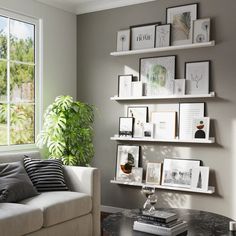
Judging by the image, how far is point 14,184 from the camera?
10.6ft

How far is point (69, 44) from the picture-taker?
5027 mm

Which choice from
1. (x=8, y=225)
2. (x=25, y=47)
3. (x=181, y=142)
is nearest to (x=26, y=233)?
(x=8, y=225)

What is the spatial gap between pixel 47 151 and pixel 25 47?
1274mm

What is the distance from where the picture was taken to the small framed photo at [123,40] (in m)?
4.60

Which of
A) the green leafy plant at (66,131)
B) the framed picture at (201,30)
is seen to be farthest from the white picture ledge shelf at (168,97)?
the framed picture at (201,30)

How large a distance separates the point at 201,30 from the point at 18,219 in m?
2.65

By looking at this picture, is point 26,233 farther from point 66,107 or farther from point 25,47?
point 25,47

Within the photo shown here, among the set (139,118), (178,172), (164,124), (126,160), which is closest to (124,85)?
(139,118)

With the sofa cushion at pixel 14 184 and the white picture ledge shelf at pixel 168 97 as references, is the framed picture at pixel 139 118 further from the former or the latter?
the sofa cushion at pixel 14 184

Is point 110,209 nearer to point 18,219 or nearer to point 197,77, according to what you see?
point 197,77

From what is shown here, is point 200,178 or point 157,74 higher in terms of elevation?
point 157,74

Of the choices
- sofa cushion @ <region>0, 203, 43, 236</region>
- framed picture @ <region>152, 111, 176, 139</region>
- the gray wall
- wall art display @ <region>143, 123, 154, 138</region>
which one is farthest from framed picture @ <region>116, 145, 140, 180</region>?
sofa cushion @ <region>0, 203, 43, 236</region>

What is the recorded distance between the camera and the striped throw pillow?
11.8ft

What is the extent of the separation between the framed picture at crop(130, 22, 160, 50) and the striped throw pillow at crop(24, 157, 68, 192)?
68.9 inches
